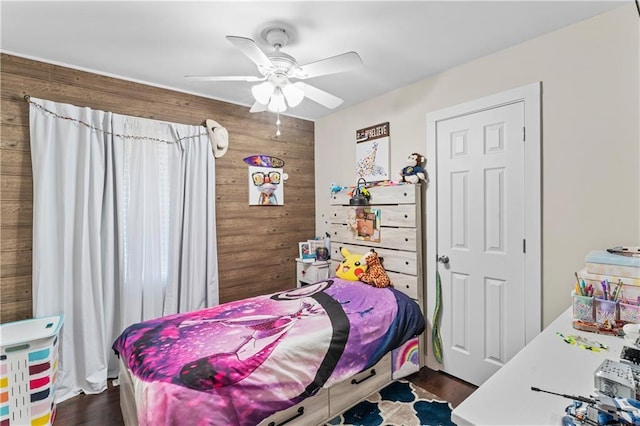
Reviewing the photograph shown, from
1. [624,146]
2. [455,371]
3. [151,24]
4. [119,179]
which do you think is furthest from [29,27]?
[455,371]

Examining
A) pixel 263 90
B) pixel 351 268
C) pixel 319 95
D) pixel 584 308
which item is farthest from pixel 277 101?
pixel 584 308

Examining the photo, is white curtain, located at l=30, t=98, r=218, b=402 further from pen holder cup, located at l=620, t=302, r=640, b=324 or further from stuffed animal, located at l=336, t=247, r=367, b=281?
pen holder cup, located at l=620, t=302, r=640, b=324

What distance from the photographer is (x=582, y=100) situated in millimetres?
1951

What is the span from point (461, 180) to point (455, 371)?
1621 millimetres

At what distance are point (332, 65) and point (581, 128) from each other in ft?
5.36

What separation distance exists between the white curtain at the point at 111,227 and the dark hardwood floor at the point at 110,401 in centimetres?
10

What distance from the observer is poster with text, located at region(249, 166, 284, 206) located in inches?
137

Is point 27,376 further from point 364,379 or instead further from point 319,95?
point 319,95

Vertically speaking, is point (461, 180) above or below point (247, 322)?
above

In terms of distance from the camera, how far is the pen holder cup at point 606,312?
1.43m

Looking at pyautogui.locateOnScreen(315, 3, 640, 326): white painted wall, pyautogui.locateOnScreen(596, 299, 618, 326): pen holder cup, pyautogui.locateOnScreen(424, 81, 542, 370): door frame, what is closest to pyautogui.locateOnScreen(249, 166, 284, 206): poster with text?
pyautogui.locateOnScreen(315, 3, 640, 326): white painted wall

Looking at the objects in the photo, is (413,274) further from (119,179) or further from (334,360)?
(119,179)

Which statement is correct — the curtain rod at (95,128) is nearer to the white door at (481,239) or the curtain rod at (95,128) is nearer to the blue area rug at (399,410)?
the white door at (481,239)

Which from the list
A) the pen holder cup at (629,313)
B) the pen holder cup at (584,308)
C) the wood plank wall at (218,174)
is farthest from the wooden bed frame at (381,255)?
the pen holder cup at (629,313)
